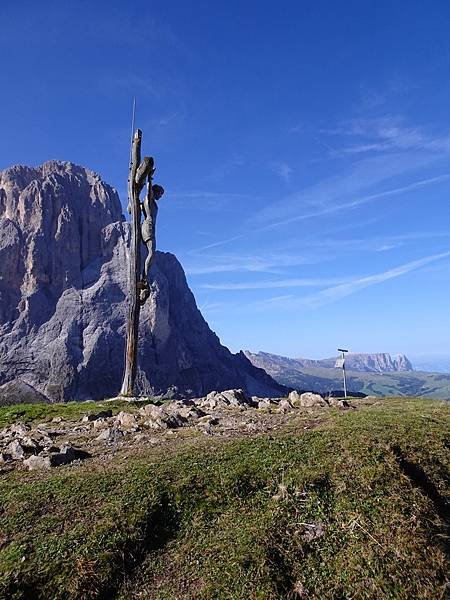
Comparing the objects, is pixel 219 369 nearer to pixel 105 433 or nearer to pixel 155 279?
pixel 155 279

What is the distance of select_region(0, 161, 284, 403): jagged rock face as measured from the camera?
482 feet

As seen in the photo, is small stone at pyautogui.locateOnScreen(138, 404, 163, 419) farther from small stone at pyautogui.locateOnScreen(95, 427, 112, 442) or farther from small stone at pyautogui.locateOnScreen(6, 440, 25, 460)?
small stone at pyautogui.locateOnScreen(6, 440, 25, 460)

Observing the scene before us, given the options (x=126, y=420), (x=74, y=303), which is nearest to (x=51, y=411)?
(x=126, y=420)

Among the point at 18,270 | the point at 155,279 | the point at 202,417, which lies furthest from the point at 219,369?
the point at 202,417

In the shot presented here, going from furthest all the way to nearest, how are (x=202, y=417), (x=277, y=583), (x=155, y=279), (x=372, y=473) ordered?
(x=155, y=279), (x=202, y=417), (x=372, y=473), (x=277, y=583)

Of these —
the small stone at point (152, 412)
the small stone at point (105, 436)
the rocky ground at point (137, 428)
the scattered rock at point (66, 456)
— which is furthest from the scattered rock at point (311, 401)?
the scattered rock at point (66, 456)

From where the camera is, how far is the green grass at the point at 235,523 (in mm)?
6039

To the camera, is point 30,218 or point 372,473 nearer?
point 372,473

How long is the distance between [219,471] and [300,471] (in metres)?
1.57

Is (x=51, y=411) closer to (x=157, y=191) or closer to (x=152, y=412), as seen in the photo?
(x=152, y=412)

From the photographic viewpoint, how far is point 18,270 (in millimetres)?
161750

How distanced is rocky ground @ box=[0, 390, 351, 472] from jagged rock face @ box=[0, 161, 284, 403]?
443ft

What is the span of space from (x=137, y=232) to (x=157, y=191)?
2524 millimetres

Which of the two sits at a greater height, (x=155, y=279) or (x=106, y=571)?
(x=155, y=279)
